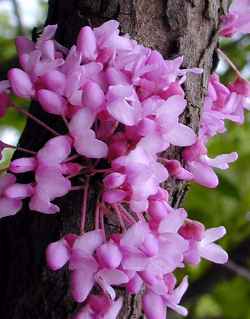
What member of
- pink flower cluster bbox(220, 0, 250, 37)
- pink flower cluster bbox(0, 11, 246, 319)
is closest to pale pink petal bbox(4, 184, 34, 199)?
pink flower cluster bbox(0, 11, 246, 319)

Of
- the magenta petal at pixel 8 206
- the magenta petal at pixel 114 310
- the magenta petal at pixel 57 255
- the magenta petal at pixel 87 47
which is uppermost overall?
the magenta petal at pixel 87 47

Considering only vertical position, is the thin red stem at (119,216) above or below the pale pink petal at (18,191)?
below

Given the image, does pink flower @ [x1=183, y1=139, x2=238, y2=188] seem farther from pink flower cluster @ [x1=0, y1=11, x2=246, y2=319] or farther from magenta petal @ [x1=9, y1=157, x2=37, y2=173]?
magenta petal @ [x1=9, y1=157, x2=37, y2=173]

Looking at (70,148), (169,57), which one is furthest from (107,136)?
(169,57)

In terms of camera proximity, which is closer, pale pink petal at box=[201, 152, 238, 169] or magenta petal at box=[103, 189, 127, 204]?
magenta petal at box=[103, 189, 127, 204]

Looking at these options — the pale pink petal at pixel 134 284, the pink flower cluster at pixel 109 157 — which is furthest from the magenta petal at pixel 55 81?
the pale pink petal at pixel 134 284

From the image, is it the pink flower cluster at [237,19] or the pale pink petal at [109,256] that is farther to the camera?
the pink flower cluster at [237,19]

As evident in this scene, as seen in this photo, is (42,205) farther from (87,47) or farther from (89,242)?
(87,47)

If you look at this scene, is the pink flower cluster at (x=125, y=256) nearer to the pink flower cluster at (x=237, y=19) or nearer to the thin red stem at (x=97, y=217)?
the thin red stem at (x=97, y=217)
